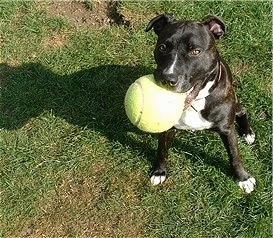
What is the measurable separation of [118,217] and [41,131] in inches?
51.4

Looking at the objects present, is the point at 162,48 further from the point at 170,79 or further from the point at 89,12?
the point at 89,12

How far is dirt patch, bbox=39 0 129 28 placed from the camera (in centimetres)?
643

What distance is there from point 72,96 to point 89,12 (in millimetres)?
1244

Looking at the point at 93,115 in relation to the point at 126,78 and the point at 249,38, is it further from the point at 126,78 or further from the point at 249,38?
the point at 249,38

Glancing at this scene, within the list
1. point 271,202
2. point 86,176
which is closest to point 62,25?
point 86,176

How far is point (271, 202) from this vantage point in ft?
16.0

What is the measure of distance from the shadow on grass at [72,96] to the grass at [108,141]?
0.01 metres

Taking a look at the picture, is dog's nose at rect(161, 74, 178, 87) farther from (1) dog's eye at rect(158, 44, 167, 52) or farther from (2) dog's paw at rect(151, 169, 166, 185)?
(2) dog's paw at rect(151, 169, 166, 185)

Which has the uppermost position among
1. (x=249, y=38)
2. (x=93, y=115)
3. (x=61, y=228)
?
(x=249, y=38)

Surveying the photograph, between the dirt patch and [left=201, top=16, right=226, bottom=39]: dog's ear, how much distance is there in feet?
7.11

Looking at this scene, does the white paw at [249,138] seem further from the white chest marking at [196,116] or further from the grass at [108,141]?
the white chest marking at [196,116]

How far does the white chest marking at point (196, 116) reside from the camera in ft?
14.0

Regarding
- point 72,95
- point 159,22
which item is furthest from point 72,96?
point 159,22

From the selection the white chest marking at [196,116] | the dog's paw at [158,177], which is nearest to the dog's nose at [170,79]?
the white chest marking at [196,116]
